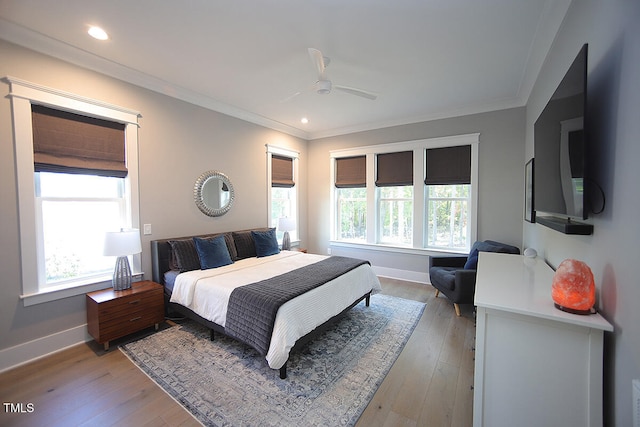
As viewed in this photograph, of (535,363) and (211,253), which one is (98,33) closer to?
(211,253)

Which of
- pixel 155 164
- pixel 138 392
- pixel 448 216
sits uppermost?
pixel 155 164

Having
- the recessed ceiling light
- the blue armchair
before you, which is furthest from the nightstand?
the blue armchair

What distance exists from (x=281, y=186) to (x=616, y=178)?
14.9 feet

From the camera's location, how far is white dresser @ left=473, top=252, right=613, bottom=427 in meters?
1.18

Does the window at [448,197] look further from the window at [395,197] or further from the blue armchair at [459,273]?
the blue armchair at [459,273]

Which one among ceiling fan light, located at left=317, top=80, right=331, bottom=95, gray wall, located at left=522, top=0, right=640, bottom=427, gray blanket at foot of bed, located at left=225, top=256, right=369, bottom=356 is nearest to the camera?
gray wall, located at left=522, top=0, right=640, bottom=427

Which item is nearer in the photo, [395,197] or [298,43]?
[298,43]

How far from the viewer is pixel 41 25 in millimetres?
2170

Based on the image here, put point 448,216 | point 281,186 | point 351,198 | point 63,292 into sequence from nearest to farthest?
point 63,292 < point 448,216 < point 281,186 < point 351,198

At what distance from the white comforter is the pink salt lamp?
5.62 ft

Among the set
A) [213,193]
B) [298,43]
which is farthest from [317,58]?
[213,193]

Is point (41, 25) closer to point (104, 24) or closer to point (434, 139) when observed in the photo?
point (104, 24)

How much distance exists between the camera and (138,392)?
77.8 inches

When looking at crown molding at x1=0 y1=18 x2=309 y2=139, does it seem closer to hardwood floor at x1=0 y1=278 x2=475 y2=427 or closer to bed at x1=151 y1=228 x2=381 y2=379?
bed at x1=151 y1=228 x2=381 y2=379
